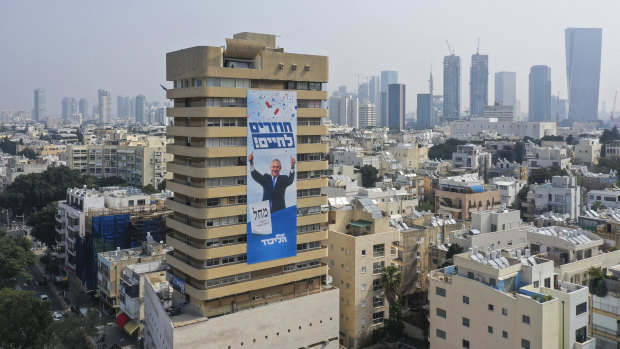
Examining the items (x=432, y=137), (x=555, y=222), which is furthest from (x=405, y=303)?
(x=432, y=137)

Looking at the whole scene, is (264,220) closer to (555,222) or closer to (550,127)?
(555,222)

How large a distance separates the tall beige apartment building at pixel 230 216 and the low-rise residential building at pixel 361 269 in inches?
110

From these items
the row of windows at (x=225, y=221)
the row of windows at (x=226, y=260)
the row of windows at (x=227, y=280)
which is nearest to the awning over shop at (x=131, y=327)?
the row of windows at (x=227, y=280)

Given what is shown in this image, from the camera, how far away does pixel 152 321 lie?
3041 cm

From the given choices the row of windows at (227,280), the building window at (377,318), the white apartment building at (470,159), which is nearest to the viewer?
the row of windows at (227,280)

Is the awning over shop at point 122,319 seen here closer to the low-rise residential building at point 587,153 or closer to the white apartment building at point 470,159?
the white apartment building at point 470,159

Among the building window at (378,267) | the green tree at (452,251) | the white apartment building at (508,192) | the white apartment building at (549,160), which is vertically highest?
the white apartment building at (549,160)

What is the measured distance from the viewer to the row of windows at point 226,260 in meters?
27.2

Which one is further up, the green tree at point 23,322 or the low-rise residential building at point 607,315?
the low-rise residential building at point 607,315

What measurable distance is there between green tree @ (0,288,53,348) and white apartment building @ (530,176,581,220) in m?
47.6

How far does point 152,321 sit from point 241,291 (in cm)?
607

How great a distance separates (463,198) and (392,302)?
24.2 meters

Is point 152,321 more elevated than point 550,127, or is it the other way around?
point 550,127

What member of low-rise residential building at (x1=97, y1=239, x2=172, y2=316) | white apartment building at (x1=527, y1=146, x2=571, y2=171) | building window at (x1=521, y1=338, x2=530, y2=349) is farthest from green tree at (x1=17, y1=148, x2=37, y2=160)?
building window at (x1=521, y1=338, x2=530, y2=349)
